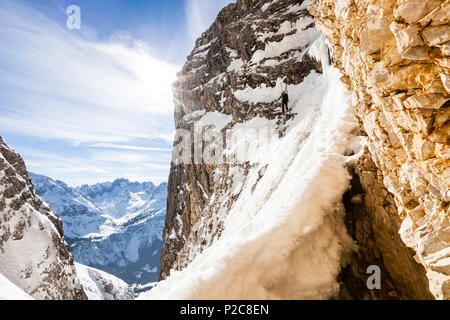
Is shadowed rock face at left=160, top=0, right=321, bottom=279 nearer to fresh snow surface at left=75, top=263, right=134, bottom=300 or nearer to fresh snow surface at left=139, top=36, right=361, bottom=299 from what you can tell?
fresh snow surface at left=139, top=36, right=361, bottom=299

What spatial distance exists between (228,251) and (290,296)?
1.88 m

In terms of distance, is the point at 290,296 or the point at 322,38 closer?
the point at 290,296

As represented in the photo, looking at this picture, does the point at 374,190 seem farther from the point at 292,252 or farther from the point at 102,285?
the point at 102,285

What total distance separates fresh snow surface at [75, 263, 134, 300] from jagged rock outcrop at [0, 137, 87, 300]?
175 ft

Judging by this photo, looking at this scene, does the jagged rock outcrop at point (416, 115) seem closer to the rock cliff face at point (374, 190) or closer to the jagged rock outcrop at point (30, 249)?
the rock cliff face at point (374, 190)

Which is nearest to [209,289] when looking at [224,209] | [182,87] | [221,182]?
[224,209]

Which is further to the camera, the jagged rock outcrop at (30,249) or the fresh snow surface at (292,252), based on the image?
the jagged rock outcrop at (30,249)

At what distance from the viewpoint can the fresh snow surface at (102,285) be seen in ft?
429

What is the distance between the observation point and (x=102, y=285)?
472 feet

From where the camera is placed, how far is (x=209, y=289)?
5297 millimetres

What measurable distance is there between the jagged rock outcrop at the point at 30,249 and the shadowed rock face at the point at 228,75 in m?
58.7

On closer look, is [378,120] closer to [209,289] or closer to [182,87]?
[209,289]

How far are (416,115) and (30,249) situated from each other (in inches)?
4432

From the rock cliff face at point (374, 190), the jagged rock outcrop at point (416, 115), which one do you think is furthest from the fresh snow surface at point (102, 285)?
the jagged rock outcrop at point (416, 115)
